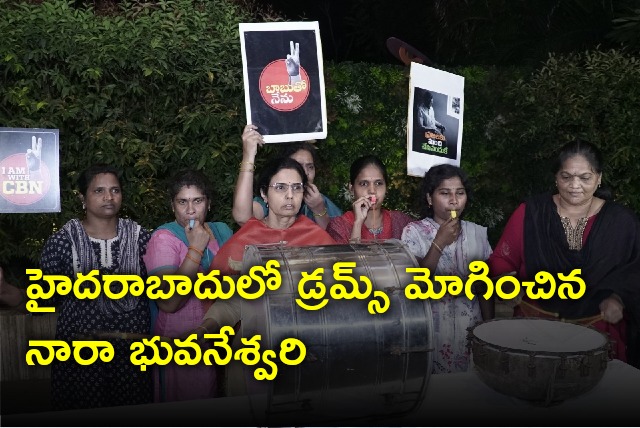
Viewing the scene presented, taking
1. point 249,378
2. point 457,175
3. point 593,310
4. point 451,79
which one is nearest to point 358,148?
point 451,79

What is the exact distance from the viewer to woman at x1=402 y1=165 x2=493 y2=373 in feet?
10.8

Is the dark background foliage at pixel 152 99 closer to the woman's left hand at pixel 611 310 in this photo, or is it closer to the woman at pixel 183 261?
the woman at pixel 183 261

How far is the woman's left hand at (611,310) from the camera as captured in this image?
108 inches

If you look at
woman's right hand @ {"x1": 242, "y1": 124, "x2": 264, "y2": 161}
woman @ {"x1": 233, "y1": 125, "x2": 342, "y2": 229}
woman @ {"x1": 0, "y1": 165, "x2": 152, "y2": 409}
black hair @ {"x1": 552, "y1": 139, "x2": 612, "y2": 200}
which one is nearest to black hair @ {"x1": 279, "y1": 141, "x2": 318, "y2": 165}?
woman @ {"x1": 233, "y1": 125, "x2": 342, "y2": 229}

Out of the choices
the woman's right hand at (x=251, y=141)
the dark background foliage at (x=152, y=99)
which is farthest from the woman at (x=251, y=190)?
the dark background foliage at (x=152, y=99)

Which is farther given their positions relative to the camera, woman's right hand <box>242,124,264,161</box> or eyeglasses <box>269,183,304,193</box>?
woman's right hand <box>242,124,264,161</box>

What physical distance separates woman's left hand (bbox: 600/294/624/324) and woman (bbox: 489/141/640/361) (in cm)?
10

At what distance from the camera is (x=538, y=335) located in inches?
89.8

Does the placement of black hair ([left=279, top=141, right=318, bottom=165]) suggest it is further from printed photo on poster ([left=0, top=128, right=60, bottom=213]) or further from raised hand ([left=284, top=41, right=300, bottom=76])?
printed photo on poster ([left=0, top=128, right=60, bottom=213])

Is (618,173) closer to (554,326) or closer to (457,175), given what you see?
(457,175)

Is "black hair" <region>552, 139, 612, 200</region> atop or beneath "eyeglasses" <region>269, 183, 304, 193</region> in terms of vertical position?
atop

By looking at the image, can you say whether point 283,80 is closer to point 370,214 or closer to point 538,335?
point 370,214

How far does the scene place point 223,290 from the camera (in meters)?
2.54

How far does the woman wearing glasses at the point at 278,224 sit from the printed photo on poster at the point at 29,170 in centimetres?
100
